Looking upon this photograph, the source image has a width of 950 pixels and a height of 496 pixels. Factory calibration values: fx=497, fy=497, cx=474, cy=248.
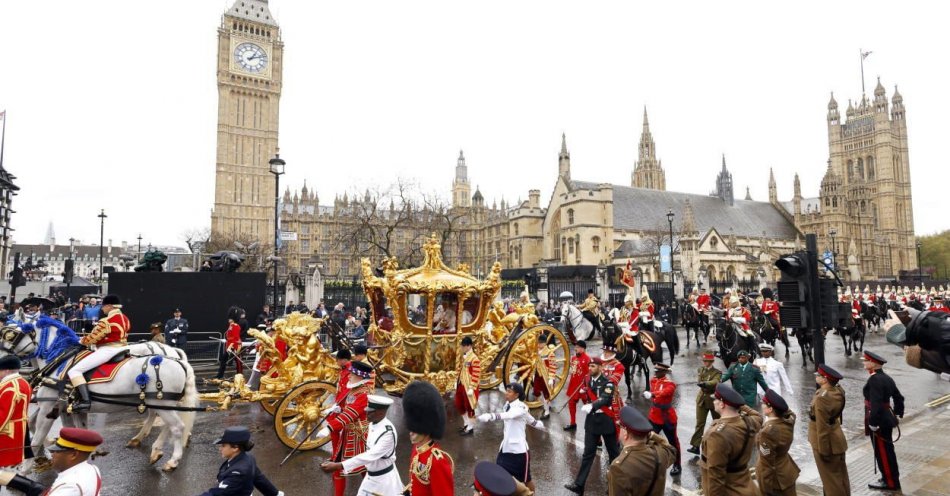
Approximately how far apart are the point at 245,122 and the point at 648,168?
63523mm

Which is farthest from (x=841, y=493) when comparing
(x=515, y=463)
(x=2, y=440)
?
(x=2, y=440)

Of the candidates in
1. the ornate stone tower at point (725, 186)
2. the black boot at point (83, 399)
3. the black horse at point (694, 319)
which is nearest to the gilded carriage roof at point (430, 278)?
the black boot at point (83, 399)

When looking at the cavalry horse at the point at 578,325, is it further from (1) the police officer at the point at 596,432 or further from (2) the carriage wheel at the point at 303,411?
(2) the carriage wheel at the point at 303,411

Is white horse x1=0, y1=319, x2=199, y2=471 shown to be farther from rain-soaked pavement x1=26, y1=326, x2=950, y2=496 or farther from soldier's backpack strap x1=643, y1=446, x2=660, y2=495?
soldier's backpack strap x1=643, y1=446, x2=660, y2=495

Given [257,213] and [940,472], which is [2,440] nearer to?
[940,472]

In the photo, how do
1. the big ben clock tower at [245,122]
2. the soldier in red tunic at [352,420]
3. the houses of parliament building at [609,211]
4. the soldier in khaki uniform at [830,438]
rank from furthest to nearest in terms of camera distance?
1. the big ben clock tower at [245,122]
2. the houses of parliament building at [609,211]
3. the soldier in khaki uniform at [830,438]
4. the soldier in red tunic at [352,420]

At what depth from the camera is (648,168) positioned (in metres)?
81.2

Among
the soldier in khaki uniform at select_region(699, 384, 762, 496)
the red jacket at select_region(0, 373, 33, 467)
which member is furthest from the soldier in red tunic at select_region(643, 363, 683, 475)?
the red jacket at select_region(0, 373, 33, 467)

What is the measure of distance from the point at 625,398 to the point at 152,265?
15.1 m

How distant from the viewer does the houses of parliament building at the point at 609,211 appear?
53.8 m

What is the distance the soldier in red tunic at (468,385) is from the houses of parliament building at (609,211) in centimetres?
4164

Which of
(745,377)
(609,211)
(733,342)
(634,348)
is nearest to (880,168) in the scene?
(609,211)

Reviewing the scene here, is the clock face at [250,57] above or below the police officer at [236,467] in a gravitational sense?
above

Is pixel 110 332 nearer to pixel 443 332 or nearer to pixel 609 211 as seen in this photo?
pixel 443 332
